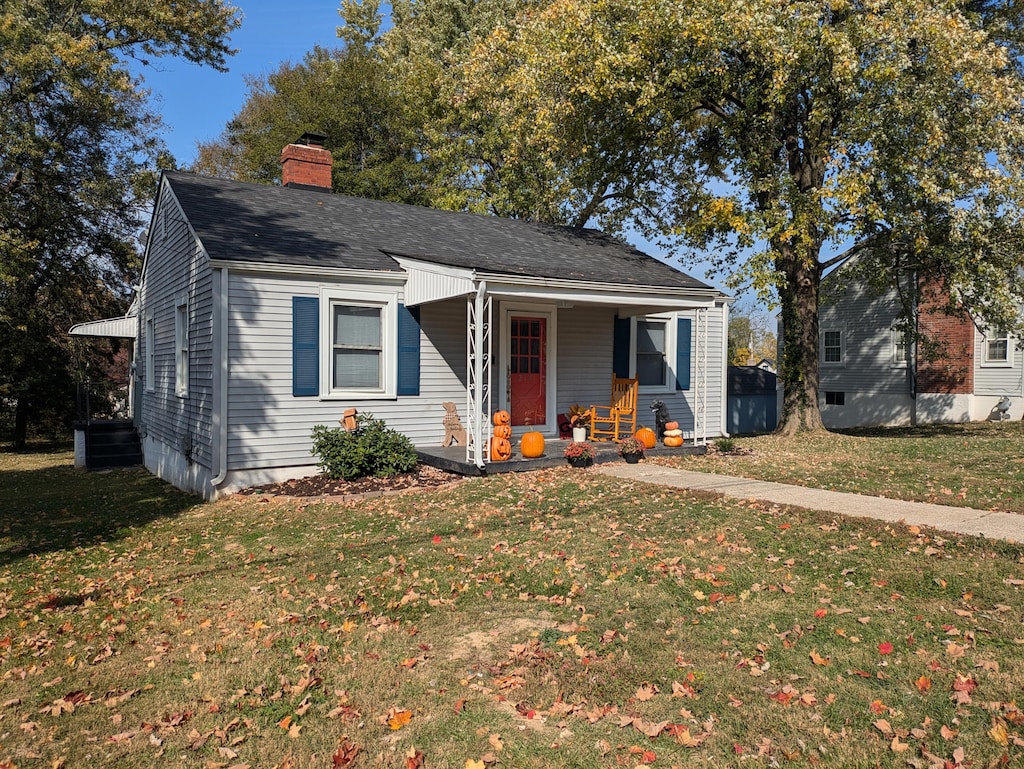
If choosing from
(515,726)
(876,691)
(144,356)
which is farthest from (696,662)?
(144,356)

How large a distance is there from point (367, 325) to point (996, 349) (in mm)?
21661

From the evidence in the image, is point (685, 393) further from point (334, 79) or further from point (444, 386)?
point (334, 79)

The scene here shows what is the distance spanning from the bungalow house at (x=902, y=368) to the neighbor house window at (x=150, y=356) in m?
17.7

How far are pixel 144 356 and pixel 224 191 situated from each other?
16.9 ft

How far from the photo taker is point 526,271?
34.6 ft

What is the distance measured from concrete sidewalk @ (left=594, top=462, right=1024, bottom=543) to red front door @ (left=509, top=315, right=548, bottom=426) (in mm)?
2635

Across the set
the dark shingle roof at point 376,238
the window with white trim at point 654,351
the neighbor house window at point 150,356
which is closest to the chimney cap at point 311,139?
the dark shingle roof at point 376,238

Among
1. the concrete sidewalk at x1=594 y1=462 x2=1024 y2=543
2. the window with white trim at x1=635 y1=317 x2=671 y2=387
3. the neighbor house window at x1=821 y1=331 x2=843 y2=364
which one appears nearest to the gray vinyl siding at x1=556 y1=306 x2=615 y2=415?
the window with white trim at x1=635 y1=317 x2=671 y2=387

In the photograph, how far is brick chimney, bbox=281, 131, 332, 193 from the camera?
1503 cm

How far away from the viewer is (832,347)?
28500mm

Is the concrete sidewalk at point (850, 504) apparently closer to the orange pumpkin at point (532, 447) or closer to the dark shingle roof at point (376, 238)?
the orange pumpkin at point (532, 447)

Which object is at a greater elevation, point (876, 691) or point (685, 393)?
point (685, 393)

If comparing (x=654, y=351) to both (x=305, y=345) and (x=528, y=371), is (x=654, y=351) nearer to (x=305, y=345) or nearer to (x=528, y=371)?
(x=528, y=371)

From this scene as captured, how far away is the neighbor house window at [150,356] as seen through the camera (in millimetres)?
14898
